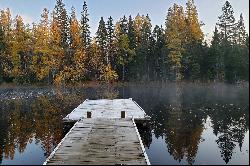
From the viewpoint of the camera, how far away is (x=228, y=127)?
22.0m

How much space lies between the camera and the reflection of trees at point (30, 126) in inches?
715

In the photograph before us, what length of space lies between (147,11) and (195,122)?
5929 cm

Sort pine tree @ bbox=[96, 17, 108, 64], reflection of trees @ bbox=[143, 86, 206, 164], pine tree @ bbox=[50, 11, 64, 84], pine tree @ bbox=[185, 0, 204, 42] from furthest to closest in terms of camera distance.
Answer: pine tree @ bbox=[96, 17, 108, 64] → pine tree @ bbox=[185, 0, 204, 42] → pine tree @ bbox=[50, 11, 64, 84] → reflection of trees @ bbox=[143, 86, 206, 164]

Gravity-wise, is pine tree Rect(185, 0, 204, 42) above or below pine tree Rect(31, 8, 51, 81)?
above

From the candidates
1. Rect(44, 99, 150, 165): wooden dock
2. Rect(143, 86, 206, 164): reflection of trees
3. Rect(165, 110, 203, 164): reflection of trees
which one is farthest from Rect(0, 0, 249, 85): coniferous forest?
Rect(44, 99, 150, 165): wooden dock

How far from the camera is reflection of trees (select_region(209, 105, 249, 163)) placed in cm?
1705

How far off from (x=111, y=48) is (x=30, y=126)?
50589 mm

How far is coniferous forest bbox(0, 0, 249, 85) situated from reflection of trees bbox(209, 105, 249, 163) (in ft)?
106

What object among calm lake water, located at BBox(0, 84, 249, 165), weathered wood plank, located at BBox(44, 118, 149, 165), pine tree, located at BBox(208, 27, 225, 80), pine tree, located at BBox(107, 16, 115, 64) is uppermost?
pine tree, located at BBox(107, 16, 115, 64)

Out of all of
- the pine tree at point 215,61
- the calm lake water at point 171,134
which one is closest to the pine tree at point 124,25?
the pine tree at point 215,61

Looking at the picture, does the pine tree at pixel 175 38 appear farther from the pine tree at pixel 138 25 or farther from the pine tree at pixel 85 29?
the pine tree at pixel 85 29

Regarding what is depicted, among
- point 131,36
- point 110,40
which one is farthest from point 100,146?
point 131,36

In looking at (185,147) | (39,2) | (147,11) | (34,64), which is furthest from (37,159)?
(147,11)

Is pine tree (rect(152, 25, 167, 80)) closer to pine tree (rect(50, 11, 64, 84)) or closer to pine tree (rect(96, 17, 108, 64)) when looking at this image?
pine tree (rect(96, 17, 108, 64))
